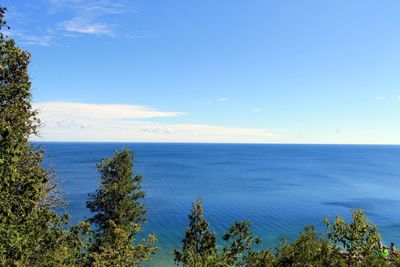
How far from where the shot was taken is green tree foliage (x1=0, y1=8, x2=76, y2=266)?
1603 cm

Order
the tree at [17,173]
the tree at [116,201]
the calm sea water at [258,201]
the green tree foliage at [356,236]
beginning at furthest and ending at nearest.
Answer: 1. the calm sea water at [258,201]
2. the tree at [116,201]
3. the green tree foliage at [356,236]
4. the tree at [17,173]

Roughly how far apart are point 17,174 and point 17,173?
21 cm

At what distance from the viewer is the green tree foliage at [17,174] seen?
52.6 feet

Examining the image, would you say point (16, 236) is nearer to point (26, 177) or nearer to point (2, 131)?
point (26, 177)

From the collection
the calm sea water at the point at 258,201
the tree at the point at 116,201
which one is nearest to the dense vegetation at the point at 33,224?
the tree at the point at 116,201

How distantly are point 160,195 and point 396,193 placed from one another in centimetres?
9467

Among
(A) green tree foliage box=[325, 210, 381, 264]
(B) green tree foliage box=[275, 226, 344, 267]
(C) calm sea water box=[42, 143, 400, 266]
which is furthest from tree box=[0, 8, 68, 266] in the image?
(C) calm sea water box=[42, 143, 400, 266]

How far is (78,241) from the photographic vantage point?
27.6m

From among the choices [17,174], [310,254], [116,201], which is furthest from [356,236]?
[116,201]

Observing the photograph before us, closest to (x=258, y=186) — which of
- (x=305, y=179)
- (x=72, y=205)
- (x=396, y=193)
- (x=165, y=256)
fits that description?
(x=305, y=179)

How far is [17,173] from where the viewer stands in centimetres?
1611

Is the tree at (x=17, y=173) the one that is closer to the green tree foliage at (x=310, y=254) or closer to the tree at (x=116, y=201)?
the green tree foliage at (x=310, y=254)

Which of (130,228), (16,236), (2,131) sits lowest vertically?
(130,228)

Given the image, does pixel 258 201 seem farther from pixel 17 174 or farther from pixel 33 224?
pixel 17 174
